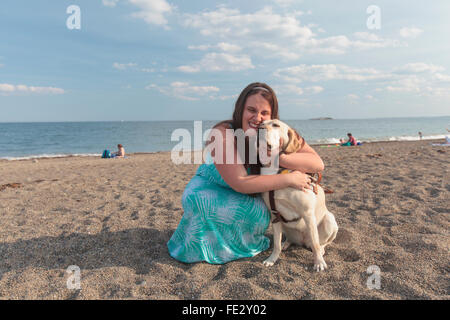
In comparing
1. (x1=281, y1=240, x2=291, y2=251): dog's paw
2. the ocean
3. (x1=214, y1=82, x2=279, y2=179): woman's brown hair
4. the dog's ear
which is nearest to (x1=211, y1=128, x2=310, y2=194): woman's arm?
(x1=214, y1=82, x2=279, y2=179): woman's brown hair

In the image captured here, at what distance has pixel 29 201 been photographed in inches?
215

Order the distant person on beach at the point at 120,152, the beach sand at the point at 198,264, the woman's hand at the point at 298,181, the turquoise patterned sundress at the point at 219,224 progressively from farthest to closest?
the distant person on beach at the point at 120,152
the turquoise patterned sundress at the point at 219,224
the woman's hand at the point at 298,181
the beach sand at the point at 198,264

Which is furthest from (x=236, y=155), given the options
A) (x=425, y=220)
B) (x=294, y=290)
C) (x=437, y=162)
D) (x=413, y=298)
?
(x=437, y=162)

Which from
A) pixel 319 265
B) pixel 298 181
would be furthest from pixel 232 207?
pixel 319 265

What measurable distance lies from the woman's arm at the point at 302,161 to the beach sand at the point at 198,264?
0.97 meters

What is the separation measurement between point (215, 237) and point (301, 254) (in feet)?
3.17

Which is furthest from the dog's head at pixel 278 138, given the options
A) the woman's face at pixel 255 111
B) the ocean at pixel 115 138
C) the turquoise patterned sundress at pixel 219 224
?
the ocean at pixel 115 138

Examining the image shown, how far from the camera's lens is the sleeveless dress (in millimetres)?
2896

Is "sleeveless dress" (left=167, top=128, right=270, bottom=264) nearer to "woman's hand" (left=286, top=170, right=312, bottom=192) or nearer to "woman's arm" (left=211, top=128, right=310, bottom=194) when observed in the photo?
"woman's arm" (left=211, top=128, right=310, bottom=194)

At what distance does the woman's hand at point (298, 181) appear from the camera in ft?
8.30

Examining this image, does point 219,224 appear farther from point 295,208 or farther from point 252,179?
point 295,208

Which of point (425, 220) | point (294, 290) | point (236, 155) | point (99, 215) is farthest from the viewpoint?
point (99, 215)

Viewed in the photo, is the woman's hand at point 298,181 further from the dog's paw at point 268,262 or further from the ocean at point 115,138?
the ocean at point 115,138
